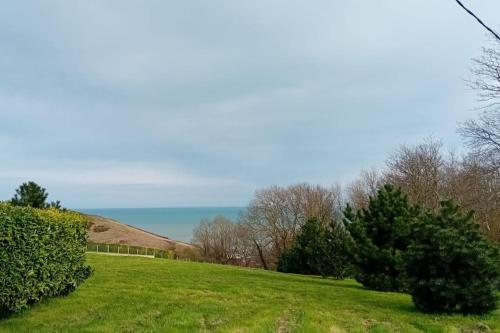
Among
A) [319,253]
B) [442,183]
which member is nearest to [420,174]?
[442,183]

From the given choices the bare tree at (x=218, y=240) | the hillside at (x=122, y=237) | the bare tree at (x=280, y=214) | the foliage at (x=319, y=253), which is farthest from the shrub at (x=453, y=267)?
the hillside at (x=122, y=237)

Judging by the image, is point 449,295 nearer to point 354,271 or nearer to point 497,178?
point 354,271

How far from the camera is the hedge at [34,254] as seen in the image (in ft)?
19.1

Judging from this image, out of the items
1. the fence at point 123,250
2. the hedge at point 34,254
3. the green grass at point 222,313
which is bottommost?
the fence at point 123,250

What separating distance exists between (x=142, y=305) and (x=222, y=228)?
114 feet

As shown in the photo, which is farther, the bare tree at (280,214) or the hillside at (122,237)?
the hillside at (122,237)

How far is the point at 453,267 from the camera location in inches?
290

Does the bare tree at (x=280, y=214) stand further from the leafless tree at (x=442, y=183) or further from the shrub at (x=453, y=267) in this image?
the shrub at (x=453, y=267)

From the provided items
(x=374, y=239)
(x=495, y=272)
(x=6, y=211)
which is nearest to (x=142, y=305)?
(x=6, y=211)

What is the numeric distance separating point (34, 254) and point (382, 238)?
868 cm

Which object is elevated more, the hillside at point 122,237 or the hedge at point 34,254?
the hedge at point 34,254

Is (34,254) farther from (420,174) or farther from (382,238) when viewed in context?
(420,174)

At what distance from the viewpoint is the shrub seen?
280 inches

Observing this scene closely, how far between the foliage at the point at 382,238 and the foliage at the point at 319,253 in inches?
79.6
